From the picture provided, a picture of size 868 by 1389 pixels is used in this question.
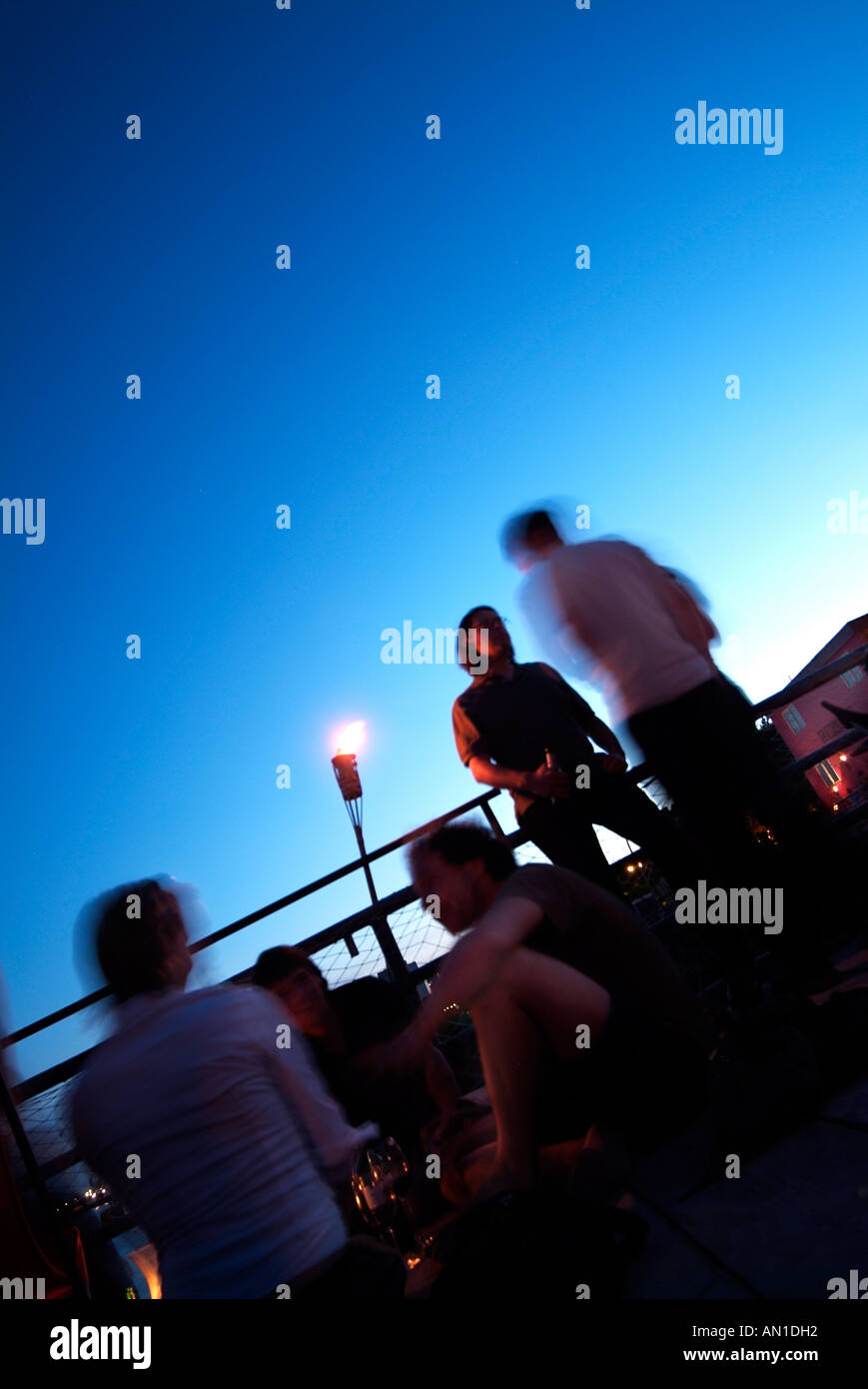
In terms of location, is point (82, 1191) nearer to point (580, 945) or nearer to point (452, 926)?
point (452, 926)

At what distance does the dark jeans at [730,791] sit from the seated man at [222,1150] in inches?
55.4

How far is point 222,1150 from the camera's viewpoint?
1.21m

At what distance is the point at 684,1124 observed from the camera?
175 cm

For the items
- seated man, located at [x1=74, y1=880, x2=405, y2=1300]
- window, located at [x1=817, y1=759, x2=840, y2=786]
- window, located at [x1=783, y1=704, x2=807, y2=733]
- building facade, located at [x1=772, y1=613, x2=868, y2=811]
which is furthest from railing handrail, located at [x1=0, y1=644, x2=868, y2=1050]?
window, located at [x1=783, y1=704, x2=807, y2=733]

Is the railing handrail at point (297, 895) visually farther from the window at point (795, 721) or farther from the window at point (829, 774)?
the window at point (795, 721)

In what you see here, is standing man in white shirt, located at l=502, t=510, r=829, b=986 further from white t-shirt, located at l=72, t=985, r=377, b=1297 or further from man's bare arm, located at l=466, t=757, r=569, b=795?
white t-shirt, located at l=72, t=985, r=377, b=1297

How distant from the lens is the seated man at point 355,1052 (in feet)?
7.29

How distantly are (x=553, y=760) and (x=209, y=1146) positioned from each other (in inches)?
66.8

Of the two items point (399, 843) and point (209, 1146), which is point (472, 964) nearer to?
point (209, 1146)

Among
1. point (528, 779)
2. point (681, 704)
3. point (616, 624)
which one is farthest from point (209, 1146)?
point (616, 624)

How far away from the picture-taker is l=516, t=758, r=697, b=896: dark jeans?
8.10 ft

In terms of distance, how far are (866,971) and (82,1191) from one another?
291 centimetres

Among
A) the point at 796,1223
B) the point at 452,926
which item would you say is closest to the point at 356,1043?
the point at 452,926

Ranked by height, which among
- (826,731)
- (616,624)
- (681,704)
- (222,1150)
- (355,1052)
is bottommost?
(355,1052)
